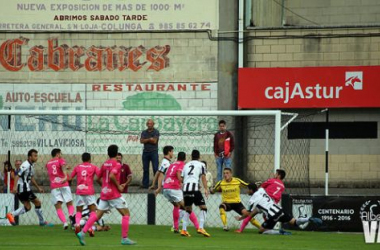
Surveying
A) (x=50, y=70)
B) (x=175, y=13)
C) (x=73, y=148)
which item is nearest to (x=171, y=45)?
(x=175, y=13)

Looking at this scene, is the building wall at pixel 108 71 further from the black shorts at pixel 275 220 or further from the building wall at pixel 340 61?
the black shorts at pixel 275 220

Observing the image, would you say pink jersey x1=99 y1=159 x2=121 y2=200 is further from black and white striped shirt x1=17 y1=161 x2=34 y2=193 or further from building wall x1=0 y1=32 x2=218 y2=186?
building wall x1=0 y1=32 x2=218 y2=186

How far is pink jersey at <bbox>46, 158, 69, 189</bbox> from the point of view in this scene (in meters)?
23.6

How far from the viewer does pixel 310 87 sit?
31422 mm

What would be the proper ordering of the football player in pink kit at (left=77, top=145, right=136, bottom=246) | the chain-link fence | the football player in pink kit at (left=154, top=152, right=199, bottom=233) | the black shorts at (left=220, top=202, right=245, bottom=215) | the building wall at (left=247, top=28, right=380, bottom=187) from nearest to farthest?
1. the football player in pink kit at (left=77, top=145, right=136, bottom=246)
2. the football player in pink kit at (left=154, top=152, right=199, bottom=233)
3. the black shorts at (left=220, top=202, right=245, bottom=215)
4. the chain-link fence
5. the building wall at (left=247, top=28, right=380, bottom=187)

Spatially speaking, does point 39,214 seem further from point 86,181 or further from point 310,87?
point 310,87

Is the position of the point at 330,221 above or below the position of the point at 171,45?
below

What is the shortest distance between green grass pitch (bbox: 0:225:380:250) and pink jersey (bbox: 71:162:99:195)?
0.97 meters

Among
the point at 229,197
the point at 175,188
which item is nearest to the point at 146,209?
the point at 229,197

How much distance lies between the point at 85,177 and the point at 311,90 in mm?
10913

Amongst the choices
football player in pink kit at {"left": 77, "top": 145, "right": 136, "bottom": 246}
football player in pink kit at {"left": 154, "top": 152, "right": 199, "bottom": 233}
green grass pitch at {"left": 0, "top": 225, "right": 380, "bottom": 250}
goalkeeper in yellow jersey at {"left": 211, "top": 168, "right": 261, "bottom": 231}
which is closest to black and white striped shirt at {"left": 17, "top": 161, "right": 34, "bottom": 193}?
green grass pitch at {"left": 0, "top": 225, "right": 380, "bottom": 250}

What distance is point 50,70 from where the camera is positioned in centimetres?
3272

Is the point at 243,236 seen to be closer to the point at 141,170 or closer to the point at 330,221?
the point at 330,221

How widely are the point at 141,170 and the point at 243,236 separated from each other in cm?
656
